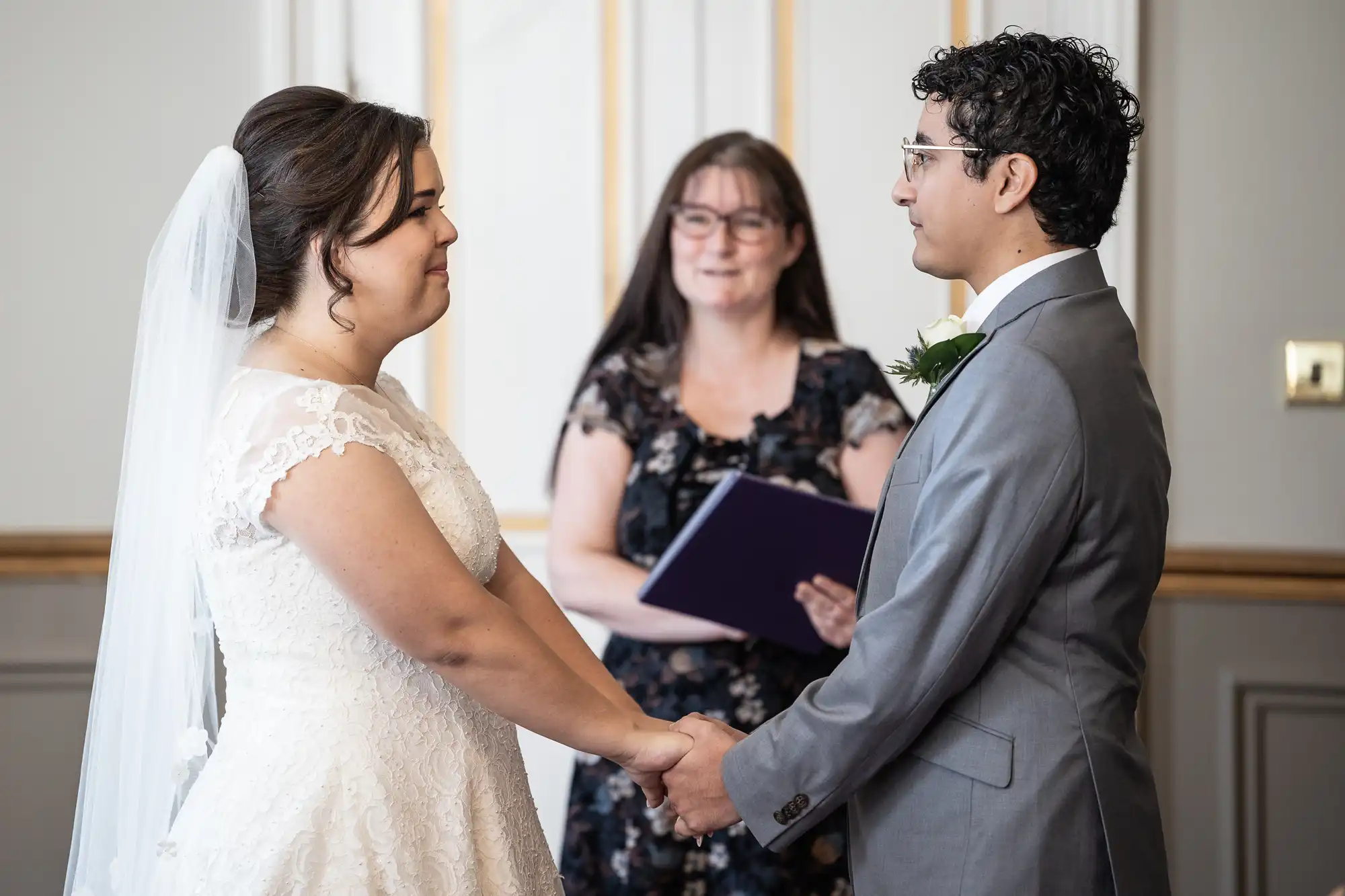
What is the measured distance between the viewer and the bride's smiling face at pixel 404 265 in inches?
65.7

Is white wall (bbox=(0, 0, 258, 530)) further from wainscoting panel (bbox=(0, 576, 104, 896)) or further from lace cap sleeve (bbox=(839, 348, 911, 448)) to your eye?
lace cap sleeve (bbox=(839, 348, 911, 448))

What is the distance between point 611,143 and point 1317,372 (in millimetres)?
1763

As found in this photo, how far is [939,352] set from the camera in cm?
177

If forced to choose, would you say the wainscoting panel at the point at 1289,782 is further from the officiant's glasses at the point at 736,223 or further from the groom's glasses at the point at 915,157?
the groom's glasses at the point at 915,157

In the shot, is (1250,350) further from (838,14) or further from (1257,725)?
(838,14)

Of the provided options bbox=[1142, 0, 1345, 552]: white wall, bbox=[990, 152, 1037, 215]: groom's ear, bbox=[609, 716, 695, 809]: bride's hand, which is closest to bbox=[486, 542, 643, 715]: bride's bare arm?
bbox=[609, 716, 695, 809]: bride's hand

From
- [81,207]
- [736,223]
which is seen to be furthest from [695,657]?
[81,207]

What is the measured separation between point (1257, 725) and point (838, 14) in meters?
1.98

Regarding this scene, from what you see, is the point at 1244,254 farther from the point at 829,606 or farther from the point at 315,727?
the point at 315,727

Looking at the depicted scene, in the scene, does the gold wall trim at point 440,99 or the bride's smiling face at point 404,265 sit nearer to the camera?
the bride's smiling face at point 404,265

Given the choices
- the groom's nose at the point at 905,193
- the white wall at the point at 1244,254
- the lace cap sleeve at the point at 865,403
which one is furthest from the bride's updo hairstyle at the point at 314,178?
the white wall at the point at 1244,254

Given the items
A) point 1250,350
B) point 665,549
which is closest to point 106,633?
point 665,549

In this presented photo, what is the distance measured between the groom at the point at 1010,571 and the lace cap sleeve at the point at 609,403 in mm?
910

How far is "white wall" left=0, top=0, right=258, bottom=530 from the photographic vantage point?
324cm
